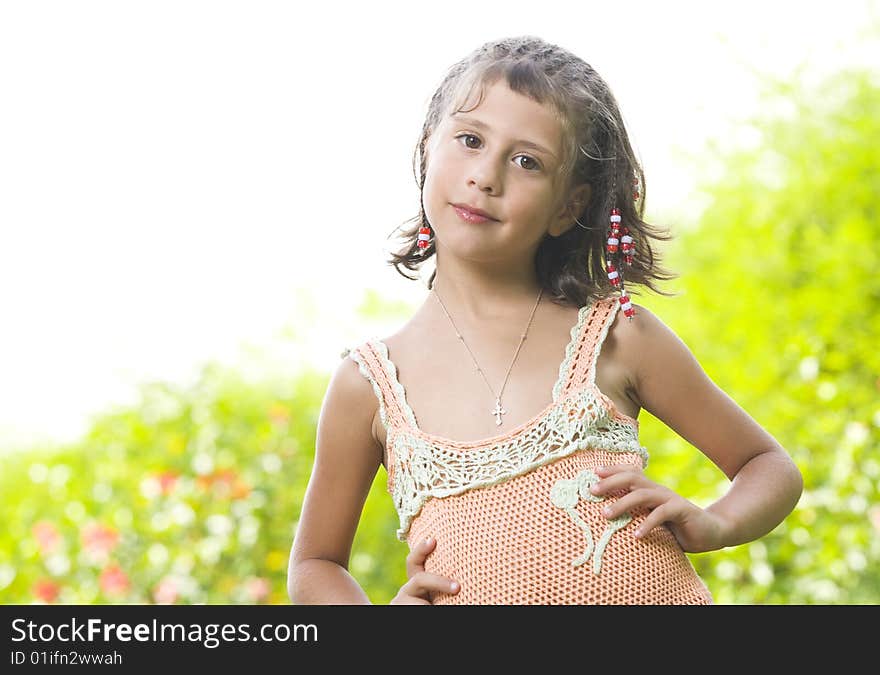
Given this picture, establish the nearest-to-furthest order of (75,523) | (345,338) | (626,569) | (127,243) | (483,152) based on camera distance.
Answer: (626,569) < (483,152) < (75,523) < (345,338) < (127,243)

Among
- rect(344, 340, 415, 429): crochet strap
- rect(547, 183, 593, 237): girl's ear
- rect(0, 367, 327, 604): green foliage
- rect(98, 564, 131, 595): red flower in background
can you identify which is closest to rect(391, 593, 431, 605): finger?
rect(344, 340, 415, 429): crochet strap

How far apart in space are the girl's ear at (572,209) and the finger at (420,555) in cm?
58

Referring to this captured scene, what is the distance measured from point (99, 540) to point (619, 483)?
2.63 meters

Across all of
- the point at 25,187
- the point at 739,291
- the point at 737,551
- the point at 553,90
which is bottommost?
the point at 737,551

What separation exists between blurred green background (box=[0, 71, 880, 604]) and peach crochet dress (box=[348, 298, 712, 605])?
2076 millimetres

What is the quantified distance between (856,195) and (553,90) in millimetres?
2780

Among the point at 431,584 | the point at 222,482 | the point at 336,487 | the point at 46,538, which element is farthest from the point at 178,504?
the point at 431,584

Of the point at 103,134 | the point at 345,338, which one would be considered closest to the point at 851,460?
the point at 345,338

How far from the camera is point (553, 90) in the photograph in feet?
6.06

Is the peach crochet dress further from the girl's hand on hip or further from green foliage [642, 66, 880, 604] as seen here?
green foliage [642, 66, 880, 604]

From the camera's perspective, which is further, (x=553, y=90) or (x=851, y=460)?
(x=851, y=460)

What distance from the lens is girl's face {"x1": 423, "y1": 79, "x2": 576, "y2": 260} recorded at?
180 cm

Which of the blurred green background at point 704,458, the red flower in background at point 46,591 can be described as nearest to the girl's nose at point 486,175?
the blurred green background at point 704,458

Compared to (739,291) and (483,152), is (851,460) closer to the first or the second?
(739,291)
